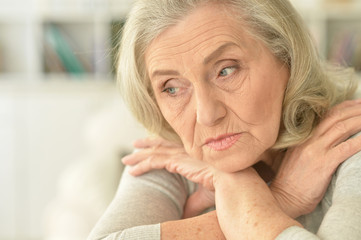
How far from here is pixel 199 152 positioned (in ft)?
4.01

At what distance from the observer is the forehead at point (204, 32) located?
1.12m

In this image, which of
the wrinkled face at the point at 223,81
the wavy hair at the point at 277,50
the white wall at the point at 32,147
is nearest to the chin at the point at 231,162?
the wrinkled face at the point at 223,81

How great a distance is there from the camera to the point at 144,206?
1.30 m

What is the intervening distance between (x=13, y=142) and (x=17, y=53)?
853 millimetres

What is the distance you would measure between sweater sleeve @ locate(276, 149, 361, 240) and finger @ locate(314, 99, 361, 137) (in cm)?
10

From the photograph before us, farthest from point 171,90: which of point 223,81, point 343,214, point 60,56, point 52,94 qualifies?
point 60,56

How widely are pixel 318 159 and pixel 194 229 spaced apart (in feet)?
1.01

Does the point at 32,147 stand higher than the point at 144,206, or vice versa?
the point at 144,206

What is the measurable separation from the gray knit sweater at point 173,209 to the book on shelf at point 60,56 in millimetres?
2999

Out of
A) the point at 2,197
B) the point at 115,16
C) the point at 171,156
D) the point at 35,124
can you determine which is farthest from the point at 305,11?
the point at 171,156

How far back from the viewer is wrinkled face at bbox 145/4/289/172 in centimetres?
112

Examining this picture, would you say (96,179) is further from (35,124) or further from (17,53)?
(17,53)

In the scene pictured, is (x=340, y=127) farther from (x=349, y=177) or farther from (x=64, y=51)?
(x=64, y=51)

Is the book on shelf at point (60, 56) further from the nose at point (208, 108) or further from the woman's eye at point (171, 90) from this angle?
the nose at point (208, 108)
